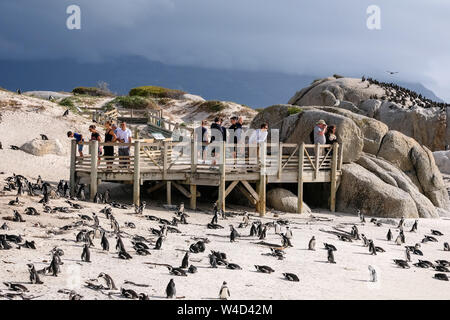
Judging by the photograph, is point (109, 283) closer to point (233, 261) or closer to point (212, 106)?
point (233, 261)

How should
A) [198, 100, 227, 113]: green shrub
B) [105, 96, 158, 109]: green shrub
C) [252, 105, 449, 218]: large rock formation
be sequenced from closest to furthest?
[252, 105, 449, 218]: large rock formation
[105, 96, 158, 109]: green shrub
[198, 100, 227, 113]: green shrub

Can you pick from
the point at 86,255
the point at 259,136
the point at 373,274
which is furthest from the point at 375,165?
the point at 86,255

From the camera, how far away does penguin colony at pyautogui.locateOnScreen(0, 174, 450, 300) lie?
12.3 meters

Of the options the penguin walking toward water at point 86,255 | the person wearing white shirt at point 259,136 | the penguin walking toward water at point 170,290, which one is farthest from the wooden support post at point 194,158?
the penguin walking toward water at point 170,290

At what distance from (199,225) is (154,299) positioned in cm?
858

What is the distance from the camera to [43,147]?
30.7m

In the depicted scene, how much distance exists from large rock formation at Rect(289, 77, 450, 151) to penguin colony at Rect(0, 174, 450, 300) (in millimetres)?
22083

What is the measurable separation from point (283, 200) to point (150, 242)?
9.41m

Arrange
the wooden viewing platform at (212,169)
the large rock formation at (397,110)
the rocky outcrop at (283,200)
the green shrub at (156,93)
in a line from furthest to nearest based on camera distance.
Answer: the green shrub at (156,93) < the large rock formation at (397,110) < the rocky outcrop at (283,200) < the wooden viewing platform at (212,169)

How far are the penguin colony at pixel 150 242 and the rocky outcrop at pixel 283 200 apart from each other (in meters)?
2.47

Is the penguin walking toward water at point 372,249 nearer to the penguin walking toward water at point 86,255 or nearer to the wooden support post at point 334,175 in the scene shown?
the wooden support post at point 334,175

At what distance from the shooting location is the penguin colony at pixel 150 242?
1231cm

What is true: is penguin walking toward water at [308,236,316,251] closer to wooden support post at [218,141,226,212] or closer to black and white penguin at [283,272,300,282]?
black and white penguin at [283,272,300,282]

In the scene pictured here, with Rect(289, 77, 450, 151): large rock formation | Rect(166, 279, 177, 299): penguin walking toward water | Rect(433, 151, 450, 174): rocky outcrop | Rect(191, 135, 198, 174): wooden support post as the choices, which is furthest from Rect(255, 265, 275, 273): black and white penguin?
Rect(433, 151, 450, 174): rocky outcrop
